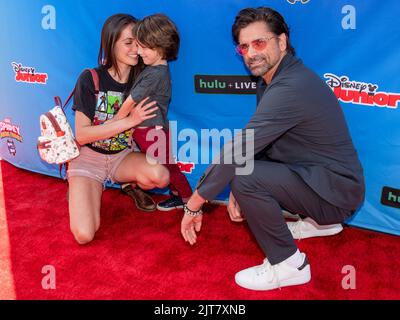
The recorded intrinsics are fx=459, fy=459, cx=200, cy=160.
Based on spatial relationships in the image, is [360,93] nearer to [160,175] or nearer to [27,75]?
[160,175]

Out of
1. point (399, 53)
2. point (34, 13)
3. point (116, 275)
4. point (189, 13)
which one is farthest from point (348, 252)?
point (34, 13)

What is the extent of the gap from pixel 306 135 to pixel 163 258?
3.30 ft

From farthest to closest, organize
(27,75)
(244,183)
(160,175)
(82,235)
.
Result: (27,75), (160,175), (82,235), (244,183)

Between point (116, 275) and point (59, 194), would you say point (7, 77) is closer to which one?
point (59, 194)

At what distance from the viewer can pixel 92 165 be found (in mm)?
2834

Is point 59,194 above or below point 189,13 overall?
below

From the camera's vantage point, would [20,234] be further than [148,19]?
Yes

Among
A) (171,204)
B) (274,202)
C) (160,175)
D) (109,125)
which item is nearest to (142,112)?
(109,125)

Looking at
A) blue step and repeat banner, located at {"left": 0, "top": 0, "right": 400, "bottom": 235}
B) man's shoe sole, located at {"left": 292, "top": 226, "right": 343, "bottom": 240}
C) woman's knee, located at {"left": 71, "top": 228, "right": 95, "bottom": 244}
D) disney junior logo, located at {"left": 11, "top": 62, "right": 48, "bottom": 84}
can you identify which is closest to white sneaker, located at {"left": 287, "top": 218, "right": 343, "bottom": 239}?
man's shoe sole, located at {"left": 292, "top": 226, "right": 343, "bottom": 240}

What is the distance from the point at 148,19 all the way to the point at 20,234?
4.83 feet

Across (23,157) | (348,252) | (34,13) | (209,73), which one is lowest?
(348,252)

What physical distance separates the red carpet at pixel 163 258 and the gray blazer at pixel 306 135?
0.42m
